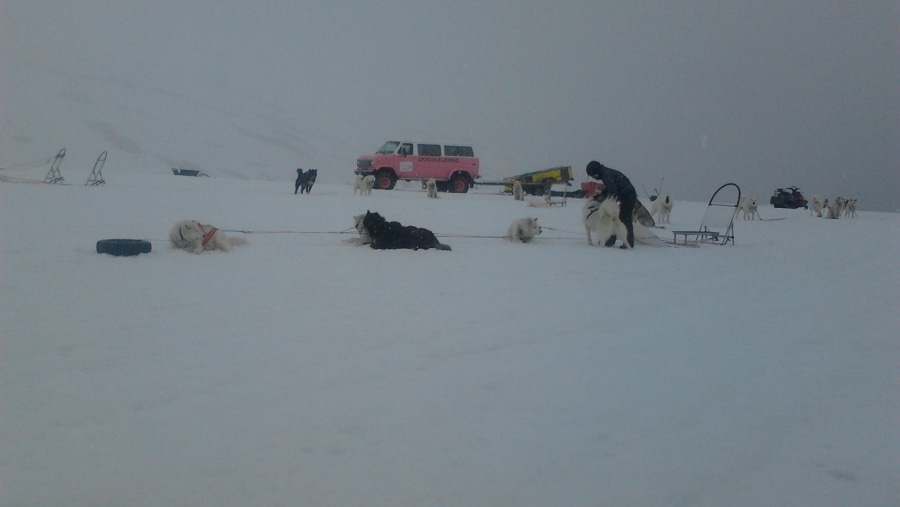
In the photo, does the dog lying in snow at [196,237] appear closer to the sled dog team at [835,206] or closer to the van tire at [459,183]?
the van tire at [459,183]

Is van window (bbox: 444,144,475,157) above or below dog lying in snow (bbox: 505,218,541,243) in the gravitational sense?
above

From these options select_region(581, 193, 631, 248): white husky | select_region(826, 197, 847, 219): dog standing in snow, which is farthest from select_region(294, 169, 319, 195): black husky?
select_region(826, 197, 847, 219): dog standing in snow

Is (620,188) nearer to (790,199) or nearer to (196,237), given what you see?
(196,237)

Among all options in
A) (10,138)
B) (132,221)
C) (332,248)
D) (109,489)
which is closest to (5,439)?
(109,489)

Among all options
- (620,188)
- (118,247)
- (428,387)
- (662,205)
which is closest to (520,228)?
(620,188)

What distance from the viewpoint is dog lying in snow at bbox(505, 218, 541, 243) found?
8094 mm

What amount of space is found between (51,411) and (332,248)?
4687mm

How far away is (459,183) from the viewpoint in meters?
20.7

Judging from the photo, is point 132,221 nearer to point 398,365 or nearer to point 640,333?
point 398,365

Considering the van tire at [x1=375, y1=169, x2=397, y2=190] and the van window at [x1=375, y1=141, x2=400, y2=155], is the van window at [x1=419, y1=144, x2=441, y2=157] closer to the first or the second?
the van window at [x1=375, y1=141, x2=400, y2=155]

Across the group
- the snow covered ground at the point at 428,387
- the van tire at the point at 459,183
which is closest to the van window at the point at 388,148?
the van tire at the point at 459,183

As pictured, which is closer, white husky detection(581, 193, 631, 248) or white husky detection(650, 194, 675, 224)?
white husky detection(581, 193, 631, 248)

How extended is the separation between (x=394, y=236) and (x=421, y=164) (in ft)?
43.9

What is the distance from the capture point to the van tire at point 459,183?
67.7 feet
